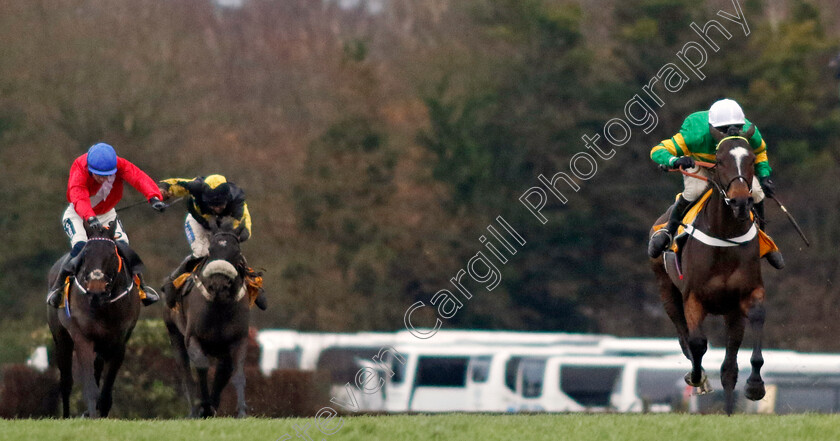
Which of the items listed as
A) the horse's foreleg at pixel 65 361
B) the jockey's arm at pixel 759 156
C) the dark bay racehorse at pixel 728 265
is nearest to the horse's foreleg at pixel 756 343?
the dark bay racehorse at pixel 728 265

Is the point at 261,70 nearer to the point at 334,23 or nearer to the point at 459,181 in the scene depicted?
the point at 334,23

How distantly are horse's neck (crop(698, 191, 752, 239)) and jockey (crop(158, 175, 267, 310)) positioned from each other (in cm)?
442

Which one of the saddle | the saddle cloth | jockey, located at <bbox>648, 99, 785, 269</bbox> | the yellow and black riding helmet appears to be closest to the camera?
jockey, located at <bbox>648, 99, 785, 269</bbox>

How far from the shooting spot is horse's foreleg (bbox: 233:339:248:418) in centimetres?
1155

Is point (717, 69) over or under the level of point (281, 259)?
over

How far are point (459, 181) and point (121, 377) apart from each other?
2252cm

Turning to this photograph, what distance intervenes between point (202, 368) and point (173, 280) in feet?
4.46

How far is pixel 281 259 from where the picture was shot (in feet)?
110

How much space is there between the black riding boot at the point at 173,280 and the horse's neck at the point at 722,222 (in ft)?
17.1

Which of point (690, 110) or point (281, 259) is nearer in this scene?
point (281, 259)

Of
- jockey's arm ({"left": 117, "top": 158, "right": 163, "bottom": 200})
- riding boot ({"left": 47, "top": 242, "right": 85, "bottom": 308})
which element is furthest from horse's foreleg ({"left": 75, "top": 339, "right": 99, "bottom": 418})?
jockey's arm ({"left": 117, "top": 158, "right": 163, "bottom": 200})

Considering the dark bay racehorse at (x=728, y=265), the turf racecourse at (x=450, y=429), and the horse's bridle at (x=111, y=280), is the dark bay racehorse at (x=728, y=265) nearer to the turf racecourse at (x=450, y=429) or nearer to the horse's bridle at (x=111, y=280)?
the turf racecourse at (x=450, y=429)

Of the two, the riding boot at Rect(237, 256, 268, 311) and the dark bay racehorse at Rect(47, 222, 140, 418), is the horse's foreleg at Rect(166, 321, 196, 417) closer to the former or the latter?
the riding boot at Rect(237, 256, 268, 311)

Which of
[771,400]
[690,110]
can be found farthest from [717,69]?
[771,400]
